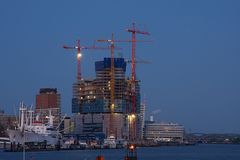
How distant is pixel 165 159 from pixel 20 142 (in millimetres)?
63635

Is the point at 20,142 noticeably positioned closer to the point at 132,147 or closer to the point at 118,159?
the point at 118,159

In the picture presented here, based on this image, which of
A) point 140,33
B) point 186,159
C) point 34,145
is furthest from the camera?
point 34,145

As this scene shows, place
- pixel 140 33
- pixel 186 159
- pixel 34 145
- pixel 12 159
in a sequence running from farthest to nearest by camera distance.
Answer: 1. pixel 34 145
2. pixel 140 33
3. pixel 186 159
4. pixel 12 159

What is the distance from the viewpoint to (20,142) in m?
191

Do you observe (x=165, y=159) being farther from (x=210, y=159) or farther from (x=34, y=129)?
(x=34, y=129)

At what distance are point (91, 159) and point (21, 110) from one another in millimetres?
70589

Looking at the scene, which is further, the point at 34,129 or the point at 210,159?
the point at 34,129

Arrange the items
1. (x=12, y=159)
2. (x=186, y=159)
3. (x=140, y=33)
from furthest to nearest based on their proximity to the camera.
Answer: (x=140, y=33) → (x=186, y=159) → (x=12, y=159)

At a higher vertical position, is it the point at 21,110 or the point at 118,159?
the point at 21,110

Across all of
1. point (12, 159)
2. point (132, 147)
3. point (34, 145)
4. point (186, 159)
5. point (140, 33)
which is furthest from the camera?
point (34, 145)

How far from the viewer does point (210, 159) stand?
138875 mm

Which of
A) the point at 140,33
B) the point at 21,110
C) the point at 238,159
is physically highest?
the point at 140,33

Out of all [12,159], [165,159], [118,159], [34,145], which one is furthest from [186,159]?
[34,145]

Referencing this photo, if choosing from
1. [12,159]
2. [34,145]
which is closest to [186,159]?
[12,159]
